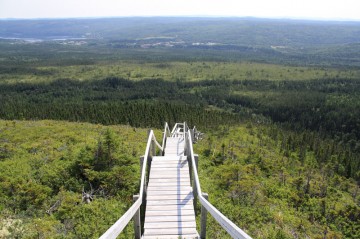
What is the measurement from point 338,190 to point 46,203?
17.4m

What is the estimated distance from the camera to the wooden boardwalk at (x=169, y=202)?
22.9 ft

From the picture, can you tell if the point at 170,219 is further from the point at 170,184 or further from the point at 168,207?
the point at 170,184

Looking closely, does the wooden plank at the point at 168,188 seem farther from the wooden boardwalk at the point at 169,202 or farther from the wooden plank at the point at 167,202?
the wooden plank at the point at 167,202

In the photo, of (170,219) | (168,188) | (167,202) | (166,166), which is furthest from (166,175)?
(170,219)

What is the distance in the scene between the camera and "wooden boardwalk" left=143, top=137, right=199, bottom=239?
6.99 meters

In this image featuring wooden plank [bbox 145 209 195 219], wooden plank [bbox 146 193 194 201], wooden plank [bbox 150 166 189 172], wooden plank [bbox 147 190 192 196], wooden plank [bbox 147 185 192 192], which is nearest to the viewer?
wooden plank [bbox 145 209 195 219]

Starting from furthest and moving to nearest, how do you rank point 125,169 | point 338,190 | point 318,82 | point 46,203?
point 318,82 < point 338,190 < point 125,169 < point 46,203

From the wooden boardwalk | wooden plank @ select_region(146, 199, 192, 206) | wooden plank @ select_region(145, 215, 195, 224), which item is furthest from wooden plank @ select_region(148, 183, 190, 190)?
wooden plank @ select_region(145, 215, 195, 224)

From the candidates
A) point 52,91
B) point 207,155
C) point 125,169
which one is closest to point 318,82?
point 52,91

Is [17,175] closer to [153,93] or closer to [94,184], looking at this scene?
[94,184]

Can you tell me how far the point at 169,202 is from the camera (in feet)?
26.4

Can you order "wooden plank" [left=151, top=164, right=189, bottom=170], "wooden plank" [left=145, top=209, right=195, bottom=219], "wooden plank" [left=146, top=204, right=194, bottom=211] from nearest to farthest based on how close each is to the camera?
"wooden plank" [left=145, top=209, right=195, bottom=219] → "wooden plank" [left=146, top=204, right=194, bottom=211] → "wooden plank" [left=151, top=164, right=189, bottom=170]

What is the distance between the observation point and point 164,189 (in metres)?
8.69

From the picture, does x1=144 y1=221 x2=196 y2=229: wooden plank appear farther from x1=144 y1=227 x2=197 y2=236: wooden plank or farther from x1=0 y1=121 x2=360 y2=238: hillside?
x1=0 y1=121 x2=360 y2=238: hillside
